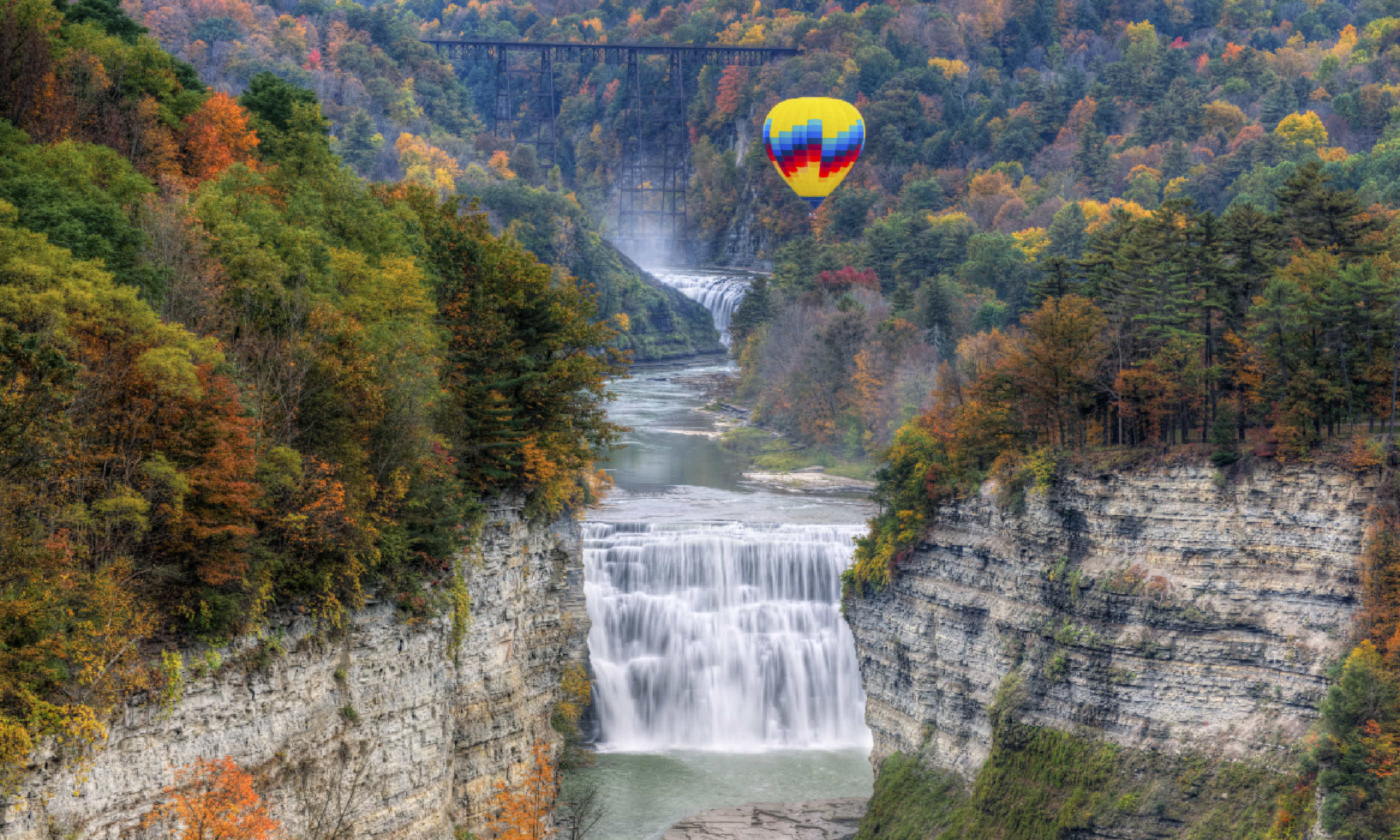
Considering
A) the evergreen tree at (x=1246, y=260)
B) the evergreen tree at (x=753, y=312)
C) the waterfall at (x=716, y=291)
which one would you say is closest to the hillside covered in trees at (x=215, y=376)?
the evergreen tree at (x=1246, y=260)

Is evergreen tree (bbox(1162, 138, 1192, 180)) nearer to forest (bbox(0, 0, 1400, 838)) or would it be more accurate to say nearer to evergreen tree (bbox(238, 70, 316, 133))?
forest (bbox(0, 0, 1400, 838))

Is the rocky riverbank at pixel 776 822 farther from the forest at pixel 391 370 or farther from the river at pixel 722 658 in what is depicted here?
the forest at pixel 391 370

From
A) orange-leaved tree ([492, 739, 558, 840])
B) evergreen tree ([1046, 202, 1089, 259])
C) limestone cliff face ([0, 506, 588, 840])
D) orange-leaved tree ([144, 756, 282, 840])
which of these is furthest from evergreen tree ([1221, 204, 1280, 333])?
evergreen tree ([1046, 202, 1089, 259])

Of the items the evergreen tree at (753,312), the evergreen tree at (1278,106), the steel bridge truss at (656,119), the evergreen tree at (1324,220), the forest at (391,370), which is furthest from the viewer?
the steel bridge truss at (656,119)

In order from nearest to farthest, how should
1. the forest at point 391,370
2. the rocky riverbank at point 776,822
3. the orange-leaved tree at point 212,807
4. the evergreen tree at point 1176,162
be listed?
the orange-leaved tree at point 212,807
the forest at point 391,370
the rocky riverbank at point 776,822
the evergreen tree at point 1176,162

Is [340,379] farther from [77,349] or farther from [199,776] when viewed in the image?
[199,776]

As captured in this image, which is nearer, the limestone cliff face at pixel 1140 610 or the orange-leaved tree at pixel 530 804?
the orange-leaved tree at pixel 530 804

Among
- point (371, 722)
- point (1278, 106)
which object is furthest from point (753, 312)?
point (371, 722)
